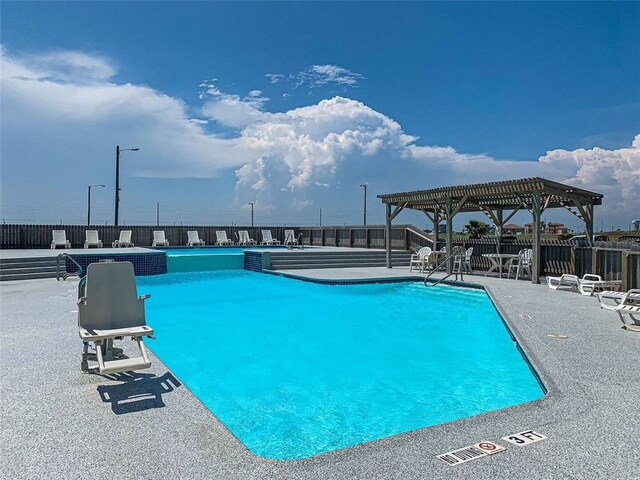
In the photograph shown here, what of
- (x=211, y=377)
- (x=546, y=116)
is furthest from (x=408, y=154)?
(x=211, y=377)

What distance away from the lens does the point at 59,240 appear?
18109 mm

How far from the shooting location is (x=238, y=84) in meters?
16.4

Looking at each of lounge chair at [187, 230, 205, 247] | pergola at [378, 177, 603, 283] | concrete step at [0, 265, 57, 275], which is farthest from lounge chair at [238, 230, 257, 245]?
concrete step at [0, 265, 57, 275]

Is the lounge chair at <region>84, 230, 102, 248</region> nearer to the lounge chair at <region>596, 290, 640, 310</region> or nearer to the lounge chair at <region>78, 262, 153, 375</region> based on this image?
the lounge chair at <region>78, 262, 153, 375</region>

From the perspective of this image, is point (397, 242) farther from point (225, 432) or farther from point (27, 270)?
point (225, 432)

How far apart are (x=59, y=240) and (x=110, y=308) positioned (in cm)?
1667

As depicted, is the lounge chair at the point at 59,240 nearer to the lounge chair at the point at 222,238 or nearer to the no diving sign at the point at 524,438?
the lounge chair at the point at 222,238

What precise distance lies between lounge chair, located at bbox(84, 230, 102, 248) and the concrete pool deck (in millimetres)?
15691

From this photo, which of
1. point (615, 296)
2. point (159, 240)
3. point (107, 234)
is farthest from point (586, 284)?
point (107, 234)

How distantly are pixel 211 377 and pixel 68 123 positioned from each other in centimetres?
1461

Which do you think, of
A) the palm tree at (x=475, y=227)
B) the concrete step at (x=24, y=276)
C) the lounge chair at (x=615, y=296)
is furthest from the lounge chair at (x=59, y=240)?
the palm tree at (x=475, y=227)

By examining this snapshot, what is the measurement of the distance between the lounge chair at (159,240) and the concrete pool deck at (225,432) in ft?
55.1

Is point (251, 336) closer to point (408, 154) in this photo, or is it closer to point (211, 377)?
point (211, 377)

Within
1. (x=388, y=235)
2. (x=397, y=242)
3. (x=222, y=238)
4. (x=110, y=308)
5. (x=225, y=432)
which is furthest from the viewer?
(x=222, y=238)
